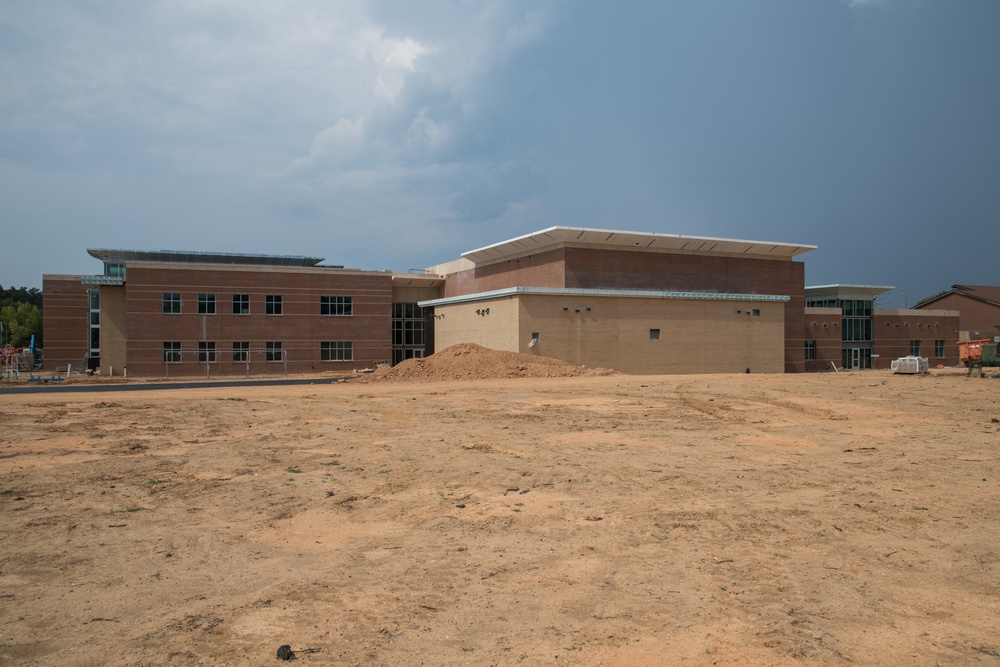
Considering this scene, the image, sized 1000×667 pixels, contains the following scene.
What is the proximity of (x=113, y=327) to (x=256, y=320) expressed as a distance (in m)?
11.2

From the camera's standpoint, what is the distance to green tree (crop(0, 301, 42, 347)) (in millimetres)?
79750

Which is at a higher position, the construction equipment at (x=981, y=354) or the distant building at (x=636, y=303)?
the distant building at (x=636, y=303)

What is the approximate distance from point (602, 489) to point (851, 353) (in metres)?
61.3

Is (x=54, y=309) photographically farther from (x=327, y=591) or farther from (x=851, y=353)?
(x=851, y=353)

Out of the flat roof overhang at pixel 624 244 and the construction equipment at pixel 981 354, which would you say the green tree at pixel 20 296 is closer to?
the flat roof overhang at pixel 624 244

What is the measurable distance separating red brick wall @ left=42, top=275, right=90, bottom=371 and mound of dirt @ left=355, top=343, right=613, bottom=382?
40.1 metres

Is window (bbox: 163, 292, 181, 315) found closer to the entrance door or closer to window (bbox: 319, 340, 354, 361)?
window (bbox: 319, 340, 354, 361)

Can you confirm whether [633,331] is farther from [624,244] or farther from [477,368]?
[477,368]

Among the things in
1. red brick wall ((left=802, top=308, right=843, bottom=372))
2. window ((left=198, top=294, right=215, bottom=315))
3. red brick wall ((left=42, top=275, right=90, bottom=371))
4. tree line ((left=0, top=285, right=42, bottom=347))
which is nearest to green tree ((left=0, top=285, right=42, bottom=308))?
tree line ((left=0, top=285, right=42, bottom=347))

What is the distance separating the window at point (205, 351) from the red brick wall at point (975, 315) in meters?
76.9

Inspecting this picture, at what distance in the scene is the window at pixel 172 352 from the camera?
48156mm

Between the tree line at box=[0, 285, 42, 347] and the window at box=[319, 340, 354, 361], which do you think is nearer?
the window at box=[319, 340, 354, 361]

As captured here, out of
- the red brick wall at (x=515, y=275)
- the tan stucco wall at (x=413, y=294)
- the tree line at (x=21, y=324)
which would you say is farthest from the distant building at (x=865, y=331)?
the tree line at (x=21, y=324)

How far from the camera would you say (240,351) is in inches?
1956
